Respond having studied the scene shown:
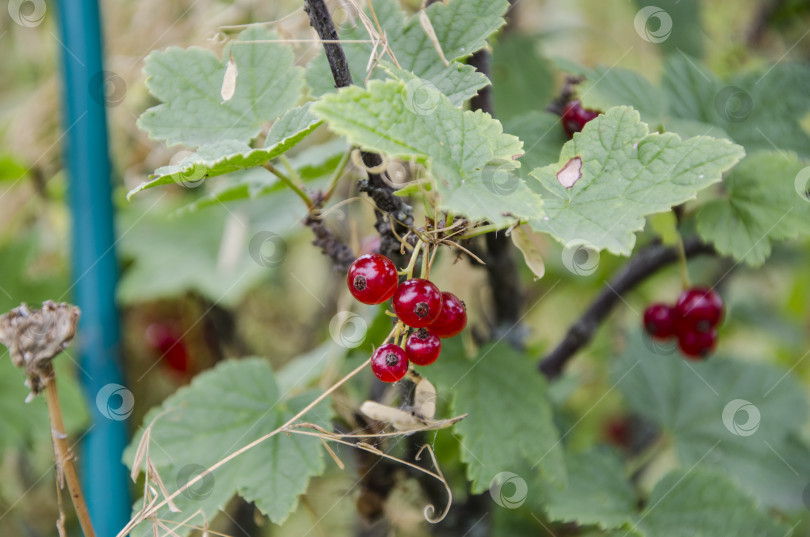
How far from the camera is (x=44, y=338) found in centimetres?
53

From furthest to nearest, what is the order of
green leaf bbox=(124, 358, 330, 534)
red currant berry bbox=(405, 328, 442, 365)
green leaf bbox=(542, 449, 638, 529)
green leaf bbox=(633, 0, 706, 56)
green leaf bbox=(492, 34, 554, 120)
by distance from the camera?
1. green leaf bbox=(633, 0, 706, 56)
2. green leaf bbox=(492, 34, 554, 120)
3. green leaf bbox=(542, 449, 638, 529)
4. green leaf bbox=(124, 358, 330, 534)
5. red currant berry bbox=(405, 328, 442, 365)

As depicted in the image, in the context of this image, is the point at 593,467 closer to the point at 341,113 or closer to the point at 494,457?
the point at 494,457

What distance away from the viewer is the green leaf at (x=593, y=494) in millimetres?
772

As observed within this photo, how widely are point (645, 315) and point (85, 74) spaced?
83 cm

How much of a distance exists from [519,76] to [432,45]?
65 centimetres

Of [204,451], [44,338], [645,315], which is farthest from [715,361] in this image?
[44,338]

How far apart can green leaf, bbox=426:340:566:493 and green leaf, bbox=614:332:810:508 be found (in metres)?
0.42
